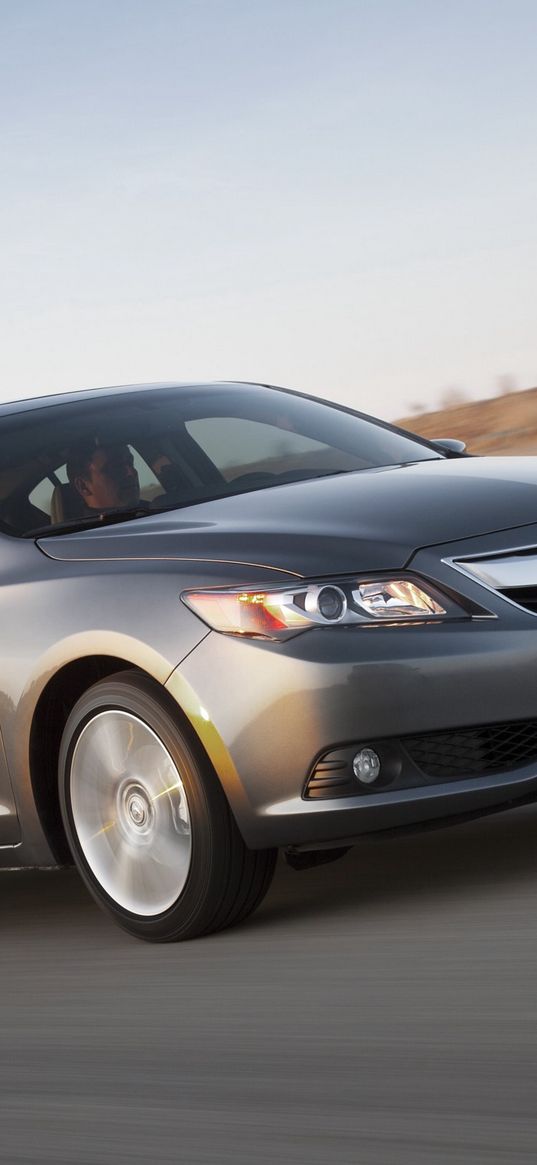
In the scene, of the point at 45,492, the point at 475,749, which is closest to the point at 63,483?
the point at 45,492

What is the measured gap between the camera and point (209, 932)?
4.34 meters

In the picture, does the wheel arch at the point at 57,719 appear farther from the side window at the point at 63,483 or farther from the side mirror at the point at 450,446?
the side mirror at the point at 450,446

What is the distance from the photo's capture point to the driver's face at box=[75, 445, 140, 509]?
5.18 m

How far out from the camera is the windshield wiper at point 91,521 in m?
4.92

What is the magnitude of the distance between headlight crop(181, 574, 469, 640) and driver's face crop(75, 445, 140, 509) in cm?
113

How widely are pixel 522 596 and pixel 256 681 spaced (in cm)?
65

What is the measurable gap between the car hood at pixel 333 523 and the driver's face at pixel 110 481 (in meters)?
0.32

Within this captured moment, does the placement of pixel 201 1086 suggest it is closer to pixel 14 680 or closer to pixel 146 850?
pixel 146 850

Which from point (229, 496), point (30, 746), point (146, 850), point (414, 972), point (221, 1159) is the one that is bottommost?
point (221, 1159)

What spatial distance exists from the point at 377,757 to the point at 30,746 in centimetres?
101

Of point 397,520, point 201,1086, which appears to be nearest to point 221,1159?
point 201,1086

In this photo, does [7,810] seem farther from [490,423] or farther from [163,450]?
[490,423]

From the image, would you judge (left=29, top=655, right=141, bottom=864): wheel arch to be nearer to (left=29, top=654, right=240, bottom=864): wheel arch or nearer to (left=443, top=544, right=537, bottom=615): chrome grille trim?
(left=29, top=654, right=240, bottom=864): wheel arch

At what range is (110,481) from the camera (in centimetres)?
527
